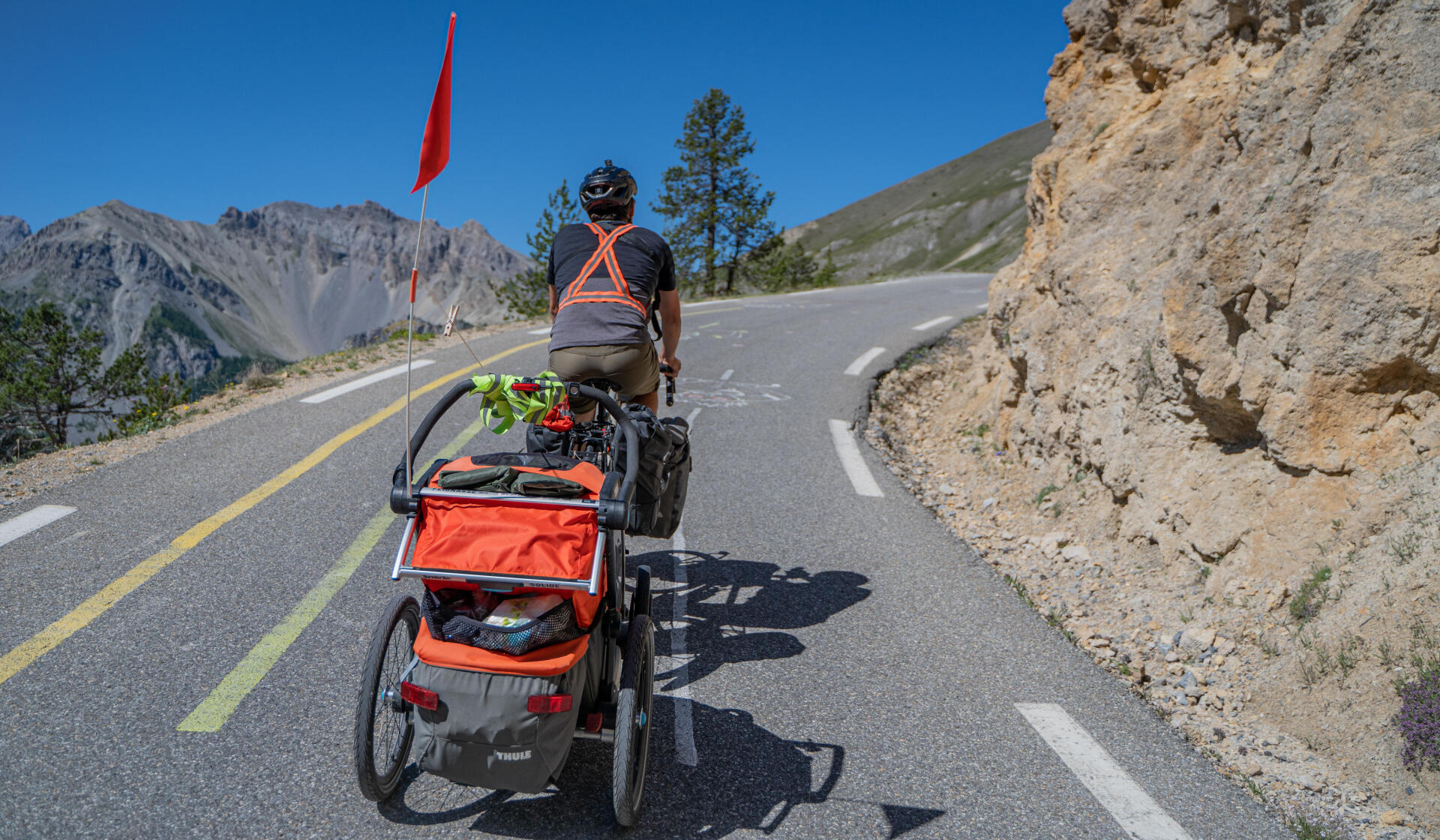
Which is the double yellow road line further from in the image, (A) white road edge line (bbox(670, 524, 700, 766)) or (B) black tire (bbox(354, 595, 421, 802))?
(A) white road edge line (bbox(670, 524, 700, 766))

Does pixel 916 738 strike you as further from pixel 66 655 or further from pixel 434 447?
pixel 434 447

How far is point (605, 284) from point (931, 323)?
15119 mm

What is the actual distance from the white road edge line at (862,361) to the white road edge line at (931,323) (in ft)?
9.18

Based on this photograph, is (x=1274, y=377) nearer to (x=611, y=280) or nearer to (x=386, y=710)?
(x=611, y=280)

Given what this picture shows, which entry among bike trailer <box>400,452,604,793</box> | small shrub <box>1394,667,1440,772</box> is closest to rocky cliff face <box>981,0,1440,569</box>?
small shrub <box>1394,667,1440,772</box>

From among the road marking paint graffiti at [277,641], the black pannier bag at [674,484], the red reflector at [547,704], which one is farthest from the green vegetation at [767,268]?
the red reflector at [547,704]

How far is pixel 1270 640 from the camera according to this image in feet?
13.6

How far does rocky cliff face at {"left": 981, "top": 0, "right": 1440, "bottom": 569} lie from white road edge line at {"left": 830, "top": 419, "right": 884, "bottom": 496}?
1585mm

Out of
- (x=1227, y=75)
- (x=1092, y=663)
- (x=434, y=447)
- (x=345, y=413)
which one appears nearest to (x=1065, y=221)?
(x=1227, y=75)

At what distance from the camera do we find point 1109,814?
3.01 metres

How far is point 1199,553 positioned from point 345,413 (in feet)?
25.7

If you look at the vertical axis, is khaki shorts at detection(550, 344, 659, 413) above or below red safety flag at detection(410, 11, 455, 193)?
below

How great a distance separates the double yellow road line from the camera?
3.69m

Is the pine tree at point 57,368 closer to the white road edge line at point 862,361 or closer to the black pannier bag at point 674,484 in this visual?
the white road edge line at point 862,361
